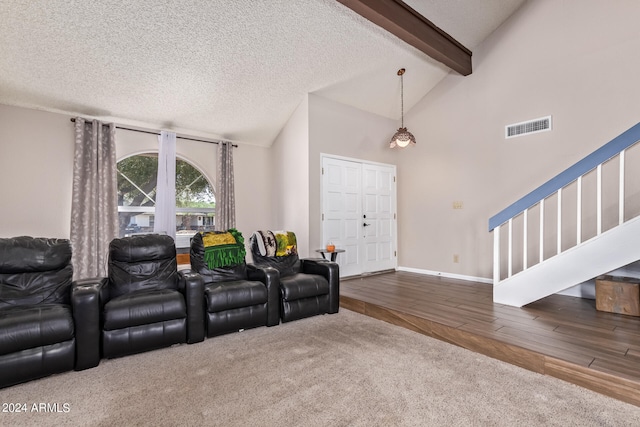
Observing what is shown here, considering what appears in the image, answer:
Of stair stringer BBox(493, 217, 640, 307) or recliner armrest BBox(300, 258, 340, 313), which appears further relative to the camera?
recliner armrest BBox(300, 258, 340, 313)

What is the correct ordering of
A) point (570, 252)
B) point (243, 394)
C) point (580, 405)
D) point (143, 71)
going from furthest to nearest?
point (143, 71) → point (570, 252) → point (243, 394) → point (580, 405)

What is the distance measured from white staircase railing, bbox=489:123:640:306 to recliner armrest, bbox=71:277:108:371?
3.97m

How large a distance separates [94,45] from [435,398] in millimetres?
4614

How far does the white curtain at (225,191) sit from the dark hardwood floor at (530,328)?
8.02ft

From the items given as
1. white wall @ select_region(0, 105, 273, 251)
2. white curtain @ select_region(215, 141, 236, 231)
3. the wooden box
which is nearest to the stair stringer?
the wooden box

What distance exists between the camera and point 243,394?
79.2 inches

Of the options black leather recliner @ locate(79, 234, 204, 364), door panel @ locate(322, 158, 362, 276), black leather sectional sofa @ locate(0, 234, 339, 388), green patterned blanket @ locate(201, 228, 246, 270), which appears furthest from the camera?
door panel @ locate(322, 158, 362, 276)

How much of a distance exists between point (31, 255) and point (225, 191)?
118 inches

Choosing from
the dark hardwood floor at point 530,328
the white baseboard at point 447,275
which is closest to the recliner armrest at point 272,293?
the dark hardwood floor at point 530,328

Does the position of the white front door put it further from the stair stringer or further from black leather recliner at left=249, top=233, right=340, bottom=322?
the stair stringer

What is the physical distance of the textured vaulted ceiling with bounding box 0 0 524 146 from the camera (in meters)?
3.18

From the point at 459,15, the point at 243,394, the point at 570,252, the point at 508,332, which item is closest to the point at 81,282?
the point at 243,394

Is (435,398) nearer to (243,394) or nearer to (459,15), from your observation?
(243,394)

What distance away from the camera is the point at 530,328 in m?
2.79
